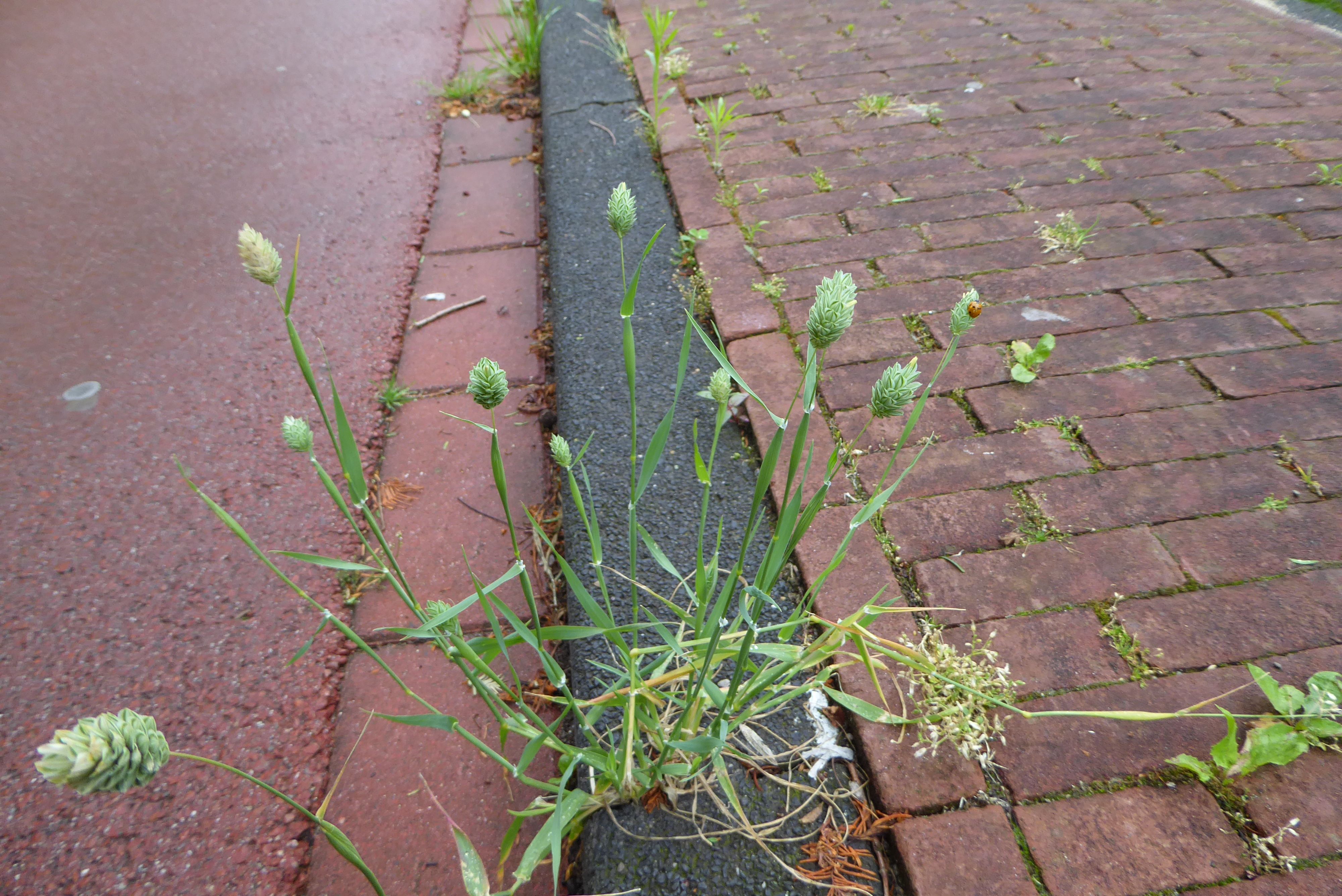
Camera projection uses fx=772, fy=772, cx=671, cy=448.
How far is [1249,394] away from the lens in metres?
1.85

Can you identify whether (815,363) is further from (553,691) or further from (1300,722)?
(1300,722)

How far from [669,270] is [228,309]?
1409 mm

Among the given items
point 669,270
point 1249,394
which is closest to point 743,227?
point 669,270

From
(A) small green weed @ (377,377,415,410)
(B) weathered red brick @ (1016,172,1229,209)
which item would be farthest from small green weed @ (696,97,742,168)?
(A) small green weed @ (377,377,415,410)

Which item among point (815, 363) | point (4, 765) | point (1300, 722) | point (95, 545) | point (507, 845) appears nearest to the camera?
point (815, 363)

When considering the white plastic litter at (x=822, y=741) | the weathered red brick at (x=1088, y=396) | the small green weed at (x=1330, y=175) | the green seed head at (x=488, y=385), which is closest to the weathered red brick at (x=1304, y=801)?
the white plastic litter at (x=822, y=741)

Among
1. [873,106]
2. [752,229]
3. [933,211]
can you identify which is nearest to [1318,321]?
[933,211]

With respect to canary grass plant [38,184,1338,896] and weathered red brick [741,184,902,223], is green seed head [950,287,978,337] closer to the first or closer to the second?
canary grass plant [38,184,1338,896]

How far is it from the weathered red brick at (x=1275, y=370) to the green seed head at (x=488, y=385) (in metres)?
1.79

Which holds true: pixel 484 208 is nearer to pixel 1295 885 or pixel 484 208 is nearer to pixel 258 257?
pixel 258 257

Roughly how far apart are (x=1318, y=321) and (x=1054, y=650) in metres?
1.37

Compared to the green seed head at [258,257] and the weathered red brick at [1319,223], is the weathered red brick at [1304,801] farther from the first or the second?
the weathered red brick at [1319,223]

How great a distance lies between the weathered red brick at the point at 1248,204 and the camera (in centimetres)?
240

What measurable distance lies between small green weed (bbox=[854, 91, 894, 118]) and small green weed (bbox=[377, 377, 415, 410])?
6.58 ft
